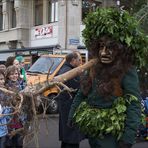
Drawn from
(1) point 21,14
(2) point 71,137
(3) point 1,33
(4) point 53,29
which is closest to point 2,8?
(3) point 1,33

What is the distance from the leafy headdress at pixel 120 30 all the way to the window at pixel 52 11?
24.1 meters

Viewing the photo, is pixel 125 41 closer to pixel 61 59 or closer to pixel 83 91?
pixel 83 91

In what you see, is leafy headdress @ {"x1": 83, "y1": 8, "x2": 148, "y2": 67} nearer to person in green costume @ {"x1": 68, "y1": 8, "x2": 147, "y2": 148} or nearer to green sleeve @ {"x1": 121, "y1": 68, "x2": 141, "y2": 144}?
person in green costume @ {"x1": 68, "y1": 8, "x2": 147, "y2": 148}

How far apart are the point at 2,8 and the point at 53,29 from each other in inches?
298

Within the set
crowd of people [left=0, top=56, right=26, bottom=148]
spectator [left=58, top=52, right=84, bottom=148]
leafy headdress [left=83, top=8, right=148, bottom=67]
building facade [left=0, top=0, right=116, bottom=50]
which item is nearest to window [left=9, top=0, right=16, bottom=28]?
building facade [left=0, top=0, right=116, bottom=50]

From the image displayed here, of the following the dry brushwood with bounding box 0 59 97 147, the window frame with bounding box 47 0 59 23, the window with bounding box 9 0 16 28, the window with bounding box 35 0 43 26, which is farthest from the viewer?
the window with bounding box 9 0 16 28

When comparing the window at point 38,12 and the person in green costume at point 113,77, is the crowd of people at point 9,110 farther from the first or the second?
the window at point 38,12

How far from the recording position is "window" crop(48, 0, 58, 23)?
2836 centimetres

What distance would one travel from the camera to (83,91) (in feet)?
14.4

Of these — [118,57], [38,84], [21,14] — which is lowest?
[38,84]

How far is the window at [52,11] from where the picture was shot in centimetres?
2836

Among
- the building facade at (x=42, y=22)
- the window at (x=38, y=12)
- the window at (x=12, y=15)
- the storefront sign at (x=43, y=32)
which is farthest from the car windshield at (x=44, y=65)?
the window at (x=12, y=15)

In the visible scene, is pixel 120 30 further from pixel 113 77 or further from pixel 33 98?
pixel 33 98

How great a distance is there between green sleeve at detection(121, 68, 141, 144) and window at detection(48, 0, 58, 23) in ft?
79.9
